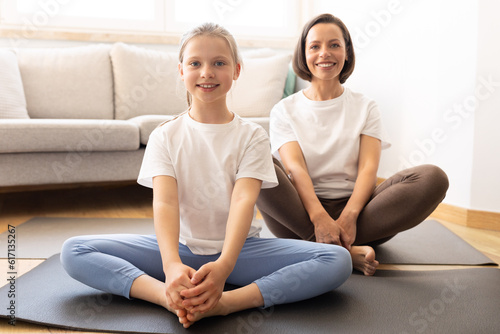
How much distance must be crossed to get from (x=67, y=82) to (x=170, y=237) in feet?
6.67

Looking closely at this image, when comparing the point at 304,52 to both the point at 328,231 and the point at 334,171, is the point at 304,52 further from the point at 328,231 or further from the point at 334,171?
the point at 328,231

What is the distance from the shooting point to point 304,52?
1.64 metres

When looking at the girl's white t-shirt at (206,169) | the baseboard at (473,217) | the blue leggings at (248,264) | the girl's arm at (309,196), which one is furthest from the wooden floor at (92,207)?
the girl's white t-shirt at (206,169)

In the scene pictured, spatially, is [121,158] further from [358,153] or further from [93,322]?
[93,322]

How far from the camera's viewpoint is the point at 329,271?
1.14 meters

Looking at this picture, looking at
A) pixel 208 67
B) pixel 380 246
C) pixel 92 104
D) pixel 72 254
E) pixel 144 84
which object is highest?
pixel 208 67

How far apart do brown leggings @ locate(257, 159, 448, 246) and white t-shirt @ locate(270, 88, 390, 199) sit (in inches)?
4.8

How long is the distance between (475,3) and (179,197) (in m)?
1.57

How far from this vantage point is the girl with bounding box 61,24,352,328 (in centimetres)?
112

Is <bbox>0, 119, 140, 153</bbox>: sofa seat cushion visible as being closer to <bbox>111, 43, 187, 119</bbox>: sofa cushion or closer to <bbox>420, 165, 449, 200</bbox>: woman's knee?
<bbox>111, 43, 187, 119</bbox>: sofa cushion

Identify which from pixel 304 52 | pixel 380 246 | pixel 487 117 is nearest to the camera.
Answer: pixel 304 52

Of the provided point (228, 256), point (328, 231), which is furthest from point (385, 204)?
point (228, 256)

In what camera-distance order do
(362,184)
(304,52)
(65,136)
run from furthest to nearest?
(65,136)
(304,52)
(362,184)

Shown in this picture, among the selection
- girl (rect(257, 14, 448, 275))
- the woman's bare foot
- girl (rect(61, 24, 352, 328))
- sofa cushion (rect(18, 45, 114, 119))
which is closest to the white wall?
girl (rect(257, 14, 448, 275))
